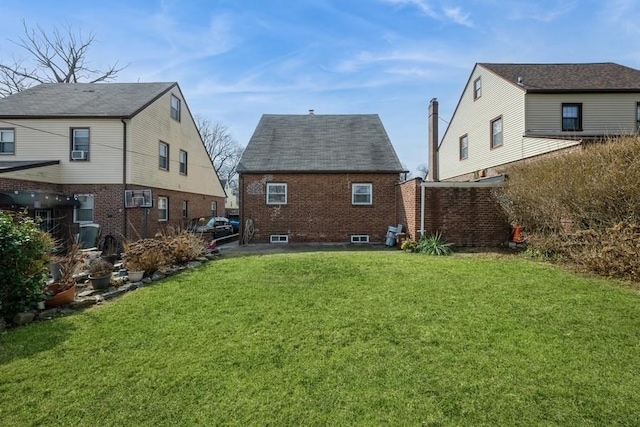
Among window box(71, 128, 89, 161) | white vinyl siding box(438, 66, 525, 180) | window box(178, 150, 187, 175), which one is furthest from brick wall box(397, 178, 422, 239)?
window box(71, 128, 89, 161)

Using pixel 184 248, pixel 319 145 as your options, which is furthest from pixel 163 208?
pixel 184 248

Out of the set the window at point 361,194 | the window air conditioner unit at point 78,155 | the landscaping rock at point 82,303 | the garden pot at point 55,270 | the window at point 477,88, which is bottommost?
the landscaping rock at point 82,303

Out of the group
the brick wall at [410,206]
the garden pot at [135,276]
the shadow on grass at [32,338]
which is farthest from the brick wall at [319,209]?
the shadow on grass at [32,338]

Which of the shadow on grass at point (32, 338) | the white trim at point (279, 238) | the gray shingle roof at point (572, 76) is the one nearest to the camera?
the shadow on grass at point (32, 338)

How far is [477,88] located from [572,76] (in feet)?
14.8

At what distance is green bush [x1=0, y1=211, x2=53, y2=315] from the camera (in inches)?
209

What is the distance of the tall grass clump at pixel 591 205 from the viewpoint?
21.4 ft

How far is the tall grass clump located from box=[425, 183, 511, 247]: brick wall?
1.90m

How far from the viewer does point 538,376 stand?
3.36m

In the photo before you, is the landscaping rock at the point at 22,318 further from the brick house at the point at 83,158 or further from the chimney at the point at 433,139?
the chimney at the point at 433,139

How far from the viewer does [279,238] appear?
1477 cm

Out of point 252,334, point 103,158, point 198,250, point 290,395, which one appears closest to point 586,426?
point 290,395

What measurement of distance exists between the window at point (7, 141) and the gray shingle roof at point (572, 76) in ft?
76.0

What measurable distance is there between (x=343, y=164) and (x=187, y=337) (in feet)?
37.6
